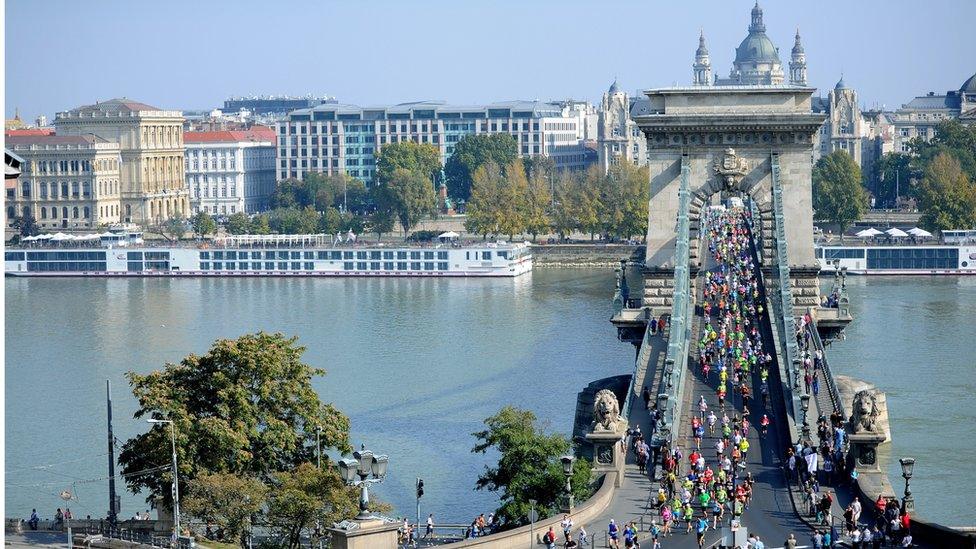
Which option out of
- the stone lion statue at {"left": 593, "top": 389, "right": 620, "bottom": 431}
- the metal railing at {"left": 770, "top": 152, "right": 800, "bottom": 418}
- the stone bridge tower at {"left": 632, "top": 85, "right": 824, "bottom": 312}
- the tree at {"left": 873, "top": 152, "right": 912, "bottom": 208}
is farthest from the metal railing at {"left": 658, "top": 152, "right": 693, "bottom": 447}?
the tree at {"left": 873, "top": 152, "right": 912, "bottom": 208}

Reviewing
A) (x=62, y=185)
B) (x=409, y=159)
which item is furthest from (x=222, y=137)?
(x=62, y=185)

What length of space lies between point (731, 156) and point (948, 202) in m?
55.2

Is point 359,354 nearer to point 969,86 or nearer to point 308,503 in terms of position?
point 308,503

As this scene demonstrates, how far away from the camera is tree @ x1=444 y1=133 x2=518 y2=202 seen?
119 meters

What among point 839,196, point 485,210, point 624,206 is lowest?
point 485,210

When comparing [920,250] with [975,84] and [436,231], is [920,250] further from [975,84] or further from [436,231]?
[975,84]

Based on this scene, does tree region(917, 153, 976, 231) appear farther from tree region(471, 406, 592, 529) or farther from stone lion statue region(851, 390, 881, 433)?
stone lion statue region(851, 390, 881, 433)

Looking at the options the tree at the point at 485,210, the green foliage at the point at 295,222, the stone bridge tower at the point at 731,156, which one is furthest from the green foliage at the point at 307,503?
the green foliage at the point at 295,222

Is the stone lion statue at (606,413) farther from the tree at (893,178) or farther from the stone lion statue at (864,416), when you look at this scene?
the tree at (893,178)

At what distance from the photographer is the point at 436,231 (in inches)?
3967

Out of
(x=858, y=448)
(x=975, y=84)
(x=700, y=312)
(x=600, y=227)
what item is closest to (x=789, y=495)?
(x=858, y=448)

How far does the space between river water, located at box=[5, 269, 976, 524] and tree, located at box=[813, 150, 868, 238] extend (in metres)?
12.6

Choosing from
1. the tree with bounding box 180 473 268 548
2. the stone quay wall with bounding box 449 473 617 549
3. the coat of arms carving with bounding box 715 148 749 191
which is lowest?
the tree with bounding box 180 473 268 548

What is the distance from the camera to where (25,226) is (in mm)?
104500
